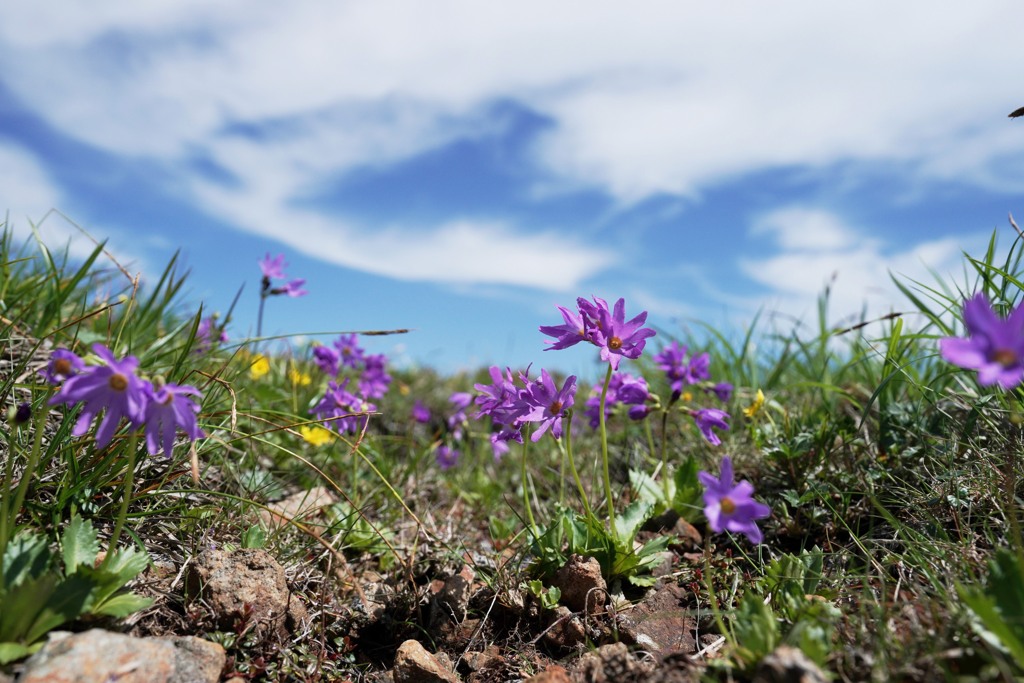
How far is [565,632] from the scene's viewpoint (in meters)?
2.96

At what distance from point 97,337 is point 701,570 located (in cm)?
381

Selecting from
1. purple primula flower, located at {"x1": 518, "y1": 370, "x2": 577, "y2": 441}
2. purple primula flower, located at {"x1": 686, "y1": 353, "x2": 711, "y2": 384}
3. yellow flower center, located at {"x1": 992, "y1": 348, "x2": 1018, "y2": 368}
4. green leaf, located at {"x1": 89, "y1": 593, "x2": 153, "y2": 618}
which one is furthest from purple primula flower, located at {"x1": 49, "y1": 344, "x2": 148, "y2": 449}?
purple primula flower, located at {"x1": 686, "y1": 353, "x2": 711, "y2": 384}

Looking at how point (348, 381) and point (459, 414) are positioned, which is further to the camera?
point (459, 414)

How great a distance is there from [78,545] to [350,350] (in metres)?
3.16

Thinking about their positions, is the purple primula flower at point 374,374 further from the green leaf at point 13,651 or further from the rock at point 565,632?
the green leaf at point 13,651

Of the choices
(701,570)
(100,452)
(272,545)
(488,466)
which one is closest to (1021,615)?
(701,570)

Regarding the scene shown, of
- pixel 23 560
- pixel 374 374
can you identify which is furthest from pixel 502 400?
pixel 374 374

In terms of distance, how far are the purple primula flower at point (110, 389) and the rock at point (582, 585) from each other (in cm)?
175

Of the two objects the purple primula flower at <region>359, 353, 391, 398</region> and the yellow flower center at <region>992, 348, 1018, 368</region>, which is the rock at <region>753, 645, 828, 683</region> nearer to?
the yellow flower center at <region>992, 348, 1018, 368</region>

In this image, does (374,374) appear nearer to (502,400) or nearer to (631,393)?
(631,393)

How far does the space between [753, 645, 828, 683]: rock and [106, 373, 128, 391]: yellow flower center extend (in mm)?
2037

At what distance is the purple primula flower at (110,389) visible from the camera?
2193 millimetres

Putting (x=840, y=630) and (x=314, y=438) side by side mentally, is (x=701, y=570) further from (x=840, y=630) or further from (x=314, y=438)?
(x=314, y=438)

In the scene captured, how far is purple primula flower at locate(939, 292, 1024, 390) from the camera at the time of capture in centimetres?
187
